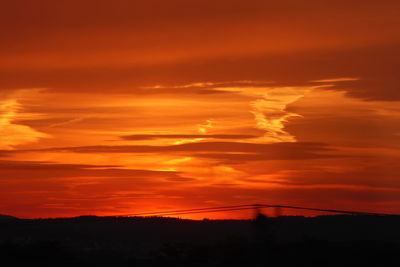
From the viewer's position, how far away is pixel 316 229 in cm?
3972

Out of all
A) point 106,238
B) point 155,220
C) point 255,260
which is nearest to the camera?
point 255,260

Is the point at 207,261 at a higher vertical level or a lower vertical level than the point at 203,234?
lower

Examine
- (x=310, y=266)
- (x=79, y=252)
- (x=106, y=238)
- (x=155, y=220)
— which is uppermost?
(x=155, y=220)

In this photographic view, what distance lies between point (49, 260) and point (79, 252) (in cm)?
357

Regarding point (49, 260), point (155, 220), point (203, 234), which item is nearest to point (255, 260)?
point (49, 260)

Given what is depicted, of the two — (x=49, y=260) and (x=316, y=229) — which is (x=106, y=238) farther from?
(x=49, y=260)

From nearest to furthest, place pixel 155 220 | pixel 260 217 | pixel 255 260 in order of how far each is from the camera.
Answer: pixel 260 217, pixel 255 260, pixel 155 220

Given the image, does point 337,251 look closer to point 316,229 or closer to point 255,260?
point 255,260

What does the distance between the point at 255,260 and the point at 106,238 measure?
17.5 metres

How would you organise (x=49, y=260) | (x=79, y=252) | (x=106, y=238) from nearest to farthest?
(x=49, y=260) < (x=79, y=252) < (x=106, y=238)

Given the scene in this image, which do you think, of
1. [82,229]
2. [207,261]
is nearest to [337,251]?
[207,261]

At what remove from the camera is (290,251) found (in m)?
21.8

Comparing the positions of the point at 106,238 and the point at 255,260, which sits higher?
the point at 106,238

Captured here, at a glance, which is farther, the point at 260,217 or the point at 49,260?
the point at 49,260
